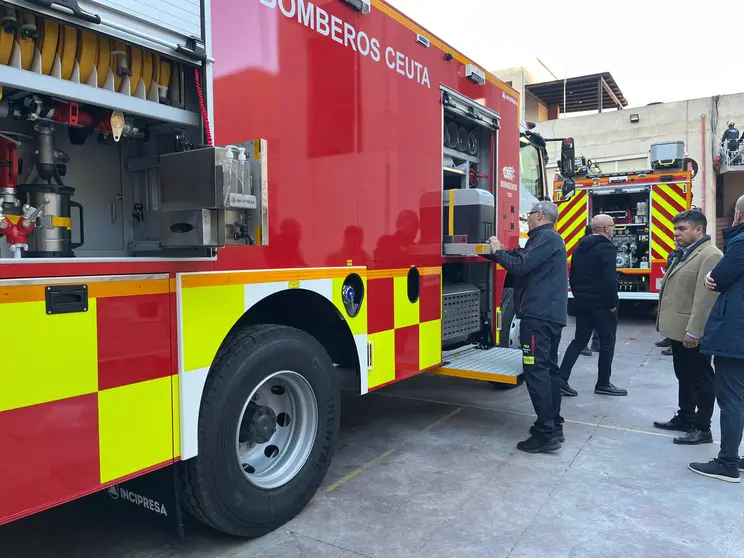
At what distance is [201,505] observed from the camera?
2.65 m

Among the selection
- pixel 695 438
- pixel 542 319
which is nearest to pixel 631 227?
pixel 695 438

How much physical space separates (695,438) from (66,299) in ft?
14.1

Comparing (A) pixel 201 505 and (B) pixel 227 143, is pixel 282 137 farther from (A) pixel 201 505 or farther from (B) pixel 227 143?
(A) pixel 201 505

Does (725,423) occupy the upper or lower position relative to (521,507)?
upper

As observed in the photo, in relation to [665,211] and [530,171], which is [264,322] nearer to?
[530,171]

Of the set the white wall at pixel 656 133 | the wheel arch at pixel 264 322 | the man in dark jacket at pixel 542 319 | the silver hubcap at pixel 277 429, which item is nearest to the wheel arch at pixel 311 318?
the wheel arch at pixel 264 322

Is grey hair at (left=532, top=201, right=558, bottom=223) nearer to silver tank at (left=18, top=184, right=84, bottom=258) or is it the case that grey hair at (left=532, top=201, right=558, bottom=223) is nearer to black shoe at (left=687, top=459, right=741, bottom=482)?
black shoe at (left=687, top=459, right=741, bottom=482)

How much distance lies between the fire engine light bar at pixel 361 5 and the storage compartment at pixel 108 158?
1.32 m

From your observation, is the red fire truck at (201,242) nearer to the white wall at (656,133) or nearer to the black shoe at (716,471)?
the black shoe at (716,471)

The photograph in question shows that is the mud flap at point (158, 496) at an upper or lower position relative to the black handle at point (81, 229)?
lower

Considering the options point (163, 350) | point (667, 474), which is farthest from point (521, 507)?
point (163, 350)

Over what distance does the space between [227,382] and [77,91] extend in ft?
4.37

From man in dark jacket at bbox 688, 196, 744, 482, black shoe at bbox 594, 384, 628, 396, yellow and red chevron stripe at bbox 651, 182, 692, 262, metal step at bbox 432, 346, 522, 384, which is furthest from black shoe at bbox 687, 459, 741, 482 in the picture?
yellow and red chevron stripe at bbox 651, 182, 692, 262

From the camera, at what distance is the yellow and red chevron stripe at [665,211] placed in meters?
10.5
